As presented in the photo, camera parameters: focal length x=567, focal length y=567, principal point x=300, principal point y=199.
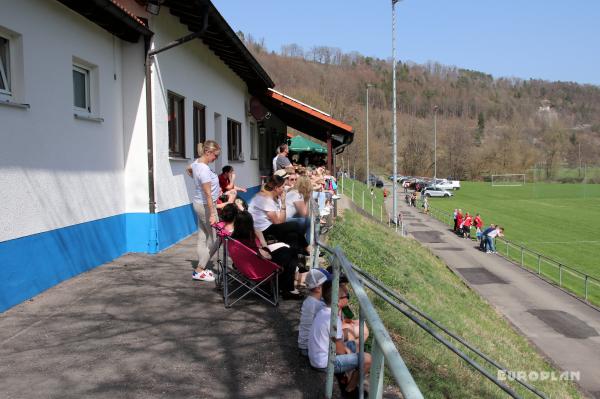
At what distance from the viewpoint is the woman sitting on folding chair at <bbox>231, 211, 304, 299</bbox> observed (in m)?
6.38

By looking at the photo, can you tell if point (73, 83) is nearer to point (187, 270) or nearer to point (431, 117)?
point (187, 270)

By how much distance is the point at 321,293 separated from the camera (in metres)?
5.00

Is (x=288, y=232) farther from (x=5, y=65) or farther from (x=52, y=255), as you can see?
(x=5, y=65)

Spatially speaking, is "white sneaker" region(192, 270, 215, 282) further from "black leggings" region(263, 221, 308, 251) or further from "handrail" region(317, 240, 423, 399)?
"handrail" region(317, 240, 423, 399)

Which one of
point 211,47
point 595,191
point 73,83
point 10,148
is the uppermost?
point 211,47

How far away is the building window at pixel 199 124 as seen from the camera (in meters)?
12.6

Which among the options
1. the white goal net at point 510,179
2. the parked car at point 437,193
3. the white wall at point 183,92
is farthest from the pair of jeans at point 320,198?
the white goal net at point 510,179

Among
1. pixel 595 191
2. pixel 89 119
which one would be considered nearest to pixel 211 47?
pixel 89 119

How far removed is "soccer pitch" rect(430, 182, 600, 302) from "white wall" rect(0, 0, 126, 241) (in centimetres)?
2253

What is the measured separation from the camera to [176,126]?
36.6 feet

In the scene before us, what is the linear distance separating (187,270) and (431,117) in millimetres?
182869

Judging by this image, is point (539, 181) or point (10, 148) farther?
point (539, 181)

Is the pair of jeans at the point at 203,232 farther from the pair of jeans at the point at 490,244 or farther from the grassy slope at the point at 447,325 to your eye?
the pair of jeans at the point at 490,244

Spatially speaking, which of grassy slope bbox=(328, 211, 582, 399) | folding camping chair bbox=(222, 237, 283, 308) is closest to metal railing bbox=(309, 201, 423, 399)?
grassy slope bbox=(328, 211, 582, 399)
